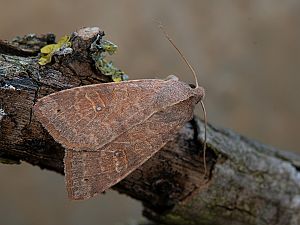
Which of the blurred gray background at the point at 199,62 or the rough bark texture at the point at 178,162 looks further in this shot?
the blurred gray background at the point at 199,62

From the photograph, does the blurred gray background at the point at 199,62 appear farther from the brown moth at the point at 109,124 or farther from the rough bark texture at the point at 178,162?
the brown moth at the point at 109,124

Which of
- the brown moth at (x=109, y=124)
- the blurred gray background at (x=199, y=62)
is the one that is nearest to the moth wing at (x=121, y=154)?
the brown moth at (x=109, y=124)

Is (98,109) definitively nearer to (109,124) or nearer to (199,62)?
(109,124)

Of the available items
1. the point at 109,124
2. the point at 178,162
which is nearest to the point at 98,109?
the point at 109,124

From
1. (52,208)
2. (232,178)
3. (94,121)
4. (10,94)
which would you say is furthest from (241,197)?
(52,208)

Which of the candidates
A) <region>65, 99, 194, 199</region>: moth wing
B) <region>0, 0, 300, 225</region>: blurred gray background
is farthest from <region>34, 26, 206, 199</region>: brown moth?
<region>0, 0, 300, 225</region>: blurred gray background

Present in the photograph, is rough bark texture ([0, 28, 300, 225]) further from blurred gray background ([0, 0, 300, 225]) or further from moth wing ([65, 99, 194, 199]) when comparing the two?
blurred gray background ([0, 0, 300, 225])

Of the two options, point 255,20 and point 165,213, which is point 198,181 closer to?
point 165,213

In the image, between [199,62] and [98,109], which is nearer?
[98,109]
